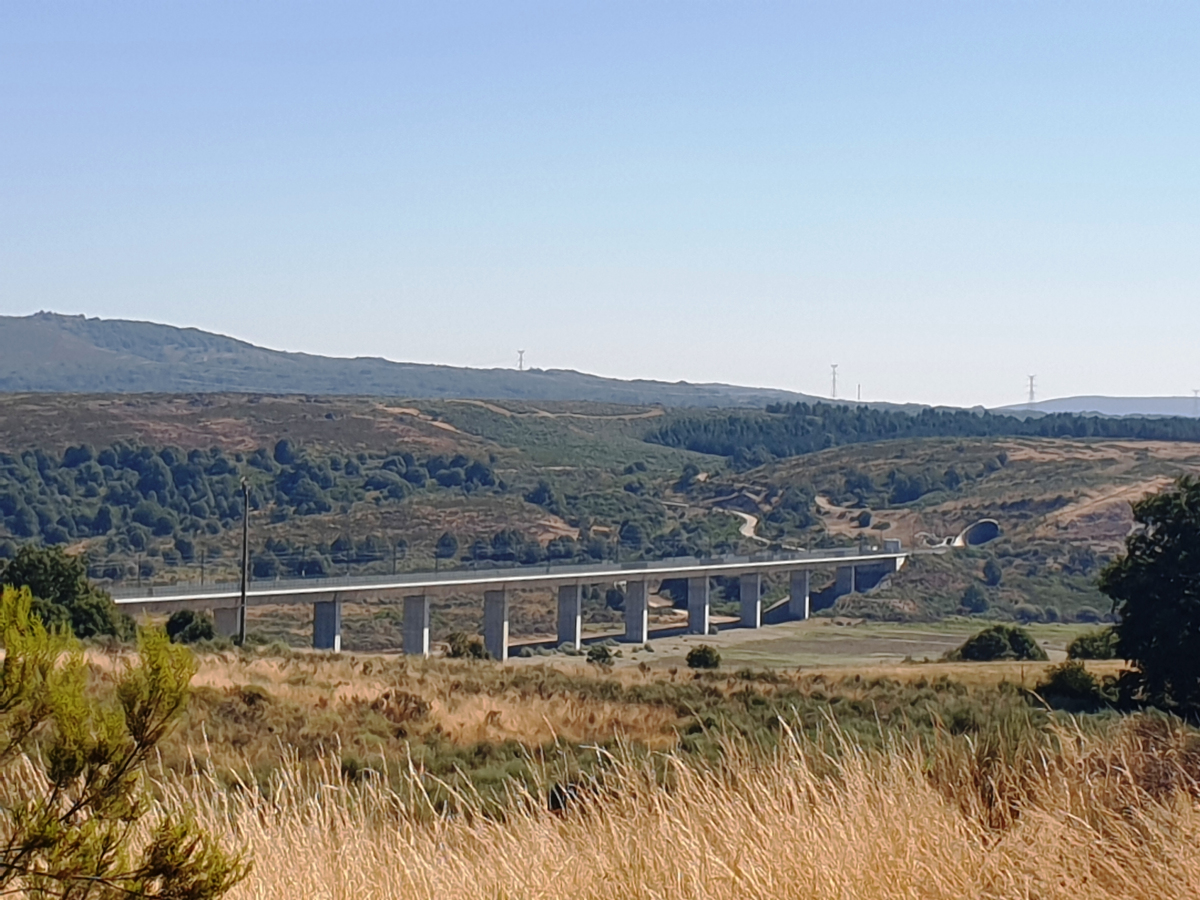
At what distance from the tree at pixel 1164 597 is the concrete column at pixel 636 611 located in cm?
4731

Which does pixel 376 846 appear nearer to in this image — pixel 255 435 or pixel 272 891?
pixel 272 891

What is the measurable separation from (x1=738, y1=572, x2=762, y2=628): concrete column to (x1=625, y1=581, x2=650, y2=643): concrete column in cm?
856

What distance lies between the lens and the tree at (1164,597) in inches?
1318

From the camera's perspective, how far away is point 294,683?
3083 cm

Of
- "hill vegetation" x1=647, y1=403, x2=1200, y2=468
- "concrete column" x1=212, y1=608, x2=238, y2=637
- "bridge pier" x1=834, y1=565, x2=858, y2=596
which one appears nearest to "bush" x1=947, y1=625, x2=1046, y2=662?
"concrete column" x1=212, y1=608, x2=238, y2=637

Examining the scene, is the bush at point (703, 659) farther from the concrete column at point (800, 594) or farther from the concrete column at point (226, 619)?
the concrete column at point (800, 594)

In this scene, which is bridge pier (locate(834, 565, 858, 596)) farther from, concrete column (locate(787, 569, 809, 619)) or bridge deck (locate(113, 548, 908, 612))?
concrete column (locate(787, 569, 809, 619))

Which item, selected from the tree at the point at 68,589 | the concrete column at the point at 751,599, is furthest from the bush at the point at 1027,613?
the tree at the point at 68,589

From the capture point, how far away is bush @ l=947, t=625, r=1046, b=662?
2235 inches

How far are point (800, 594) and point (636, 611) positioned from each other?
15.4 metres

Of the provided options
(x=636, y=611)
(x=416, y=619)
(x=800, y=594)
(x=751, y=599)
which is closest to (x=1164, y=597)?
(x=416, y=619)

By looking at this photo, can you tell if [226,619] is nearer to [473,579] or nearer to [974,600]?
[473,579]

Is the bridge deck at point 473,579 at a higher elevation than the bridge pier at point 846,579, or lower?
higher

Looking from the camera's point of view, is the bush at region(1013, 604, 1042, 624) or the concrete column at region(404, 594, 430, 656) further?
the bush at region(1013, 604, 1042, 624)
